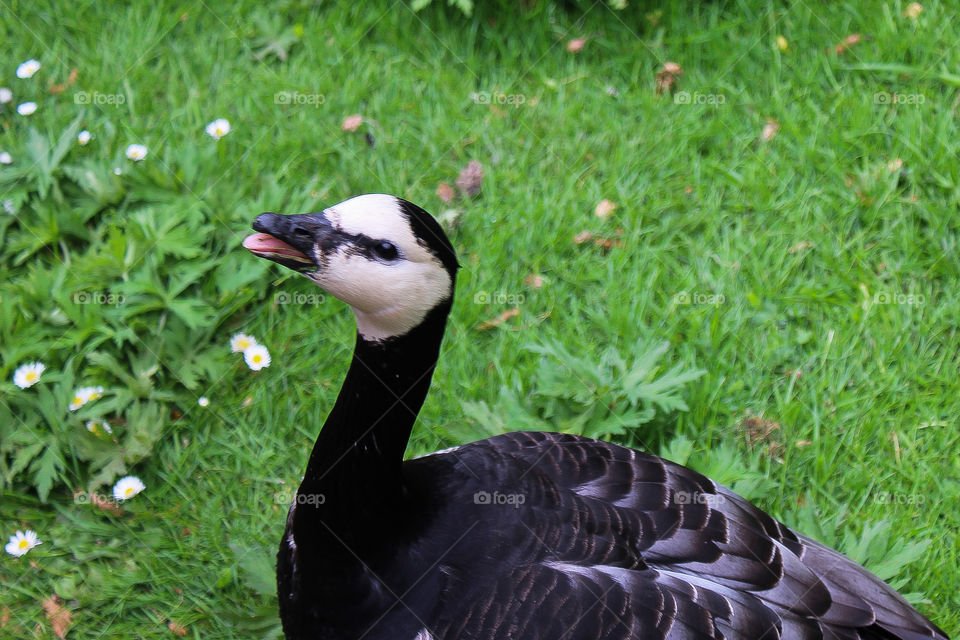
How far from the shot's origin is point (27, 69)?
14.3 feet

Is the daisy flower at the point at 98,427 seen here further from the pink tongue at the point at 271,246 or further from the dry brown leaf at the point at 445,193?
the dry brown leaf at the point at 445,193

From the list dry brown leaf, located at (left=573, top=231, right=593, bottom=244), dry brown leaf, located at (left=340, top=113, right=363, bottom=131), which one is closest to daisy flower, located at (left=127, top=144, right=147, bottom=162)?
dry brown leaf, located at (left=340, top=113, right=363, bottom=131)

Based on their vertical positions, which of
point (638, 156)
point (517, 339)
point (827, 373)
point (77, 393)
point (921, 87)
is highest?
point (921, 87)

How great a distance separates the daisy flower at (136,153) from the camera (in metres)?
3.95

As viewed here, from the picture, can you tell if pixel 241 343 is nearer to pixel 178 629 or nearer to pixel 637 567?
pixel 178 629

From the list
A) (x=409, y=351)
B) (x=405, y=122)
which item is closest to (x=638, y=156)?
(x=405, y=122)

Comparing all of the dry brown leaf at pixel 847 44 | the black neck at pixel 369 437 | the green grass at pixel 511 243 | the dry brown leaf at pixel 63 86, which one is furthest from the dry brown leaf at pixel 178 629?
the dry brown leaf at pixel 847 44

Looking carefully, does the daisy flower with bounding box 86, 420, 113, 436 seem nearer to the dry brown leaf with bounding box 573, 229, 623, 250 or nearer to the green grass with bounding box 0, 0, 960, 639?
the green grass with bounding box 0, 0, 960, 639

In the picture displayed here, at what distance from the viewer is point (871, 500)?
10.8ft

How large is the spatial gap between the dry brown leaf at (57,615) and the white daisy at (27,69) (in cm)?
274

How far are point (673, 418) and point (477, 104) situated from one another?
6.66 feet

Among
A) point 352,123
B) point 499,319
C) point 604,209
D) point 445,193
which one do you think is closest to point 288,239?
point 499,319

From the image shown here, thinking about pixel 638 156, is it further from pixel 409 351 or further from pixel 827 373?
pixel 409 351

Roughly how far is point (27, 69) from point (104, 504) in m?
2.49
